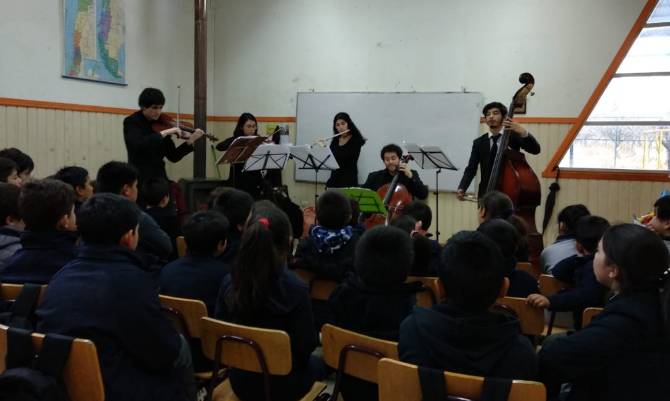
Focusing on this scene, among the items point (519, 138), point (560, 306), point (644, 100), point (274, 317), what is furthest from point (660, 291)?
point (644, 100)

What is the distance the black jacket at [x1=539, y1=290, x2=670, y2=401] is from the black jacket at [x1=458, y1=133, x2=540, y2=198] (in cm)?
303

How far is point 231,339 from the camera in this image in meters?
1.81

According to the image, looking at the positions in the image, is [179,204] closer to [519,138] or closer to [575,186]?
[519,138]

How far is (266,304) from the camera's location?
192cm

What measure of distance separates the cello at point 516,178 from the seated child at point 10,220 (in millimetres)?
2992

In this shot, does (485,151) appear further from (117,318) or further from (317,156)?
(117,318)

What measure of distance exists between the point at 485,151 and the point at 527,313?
2636mm

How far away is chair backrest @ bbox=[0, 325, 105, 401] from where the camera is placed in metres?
1.42

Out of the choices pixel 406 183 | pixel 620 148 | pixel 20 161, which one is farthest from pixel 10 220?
pixel 620 148

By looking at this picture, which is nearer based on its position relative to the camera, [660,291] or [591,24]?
[660,291]

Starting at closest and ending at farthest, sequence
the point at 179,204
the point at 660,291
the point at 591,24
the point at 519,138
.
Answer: the point at 660,291 → the point at 519,138 → the point at 179,204 → the point at 591,24

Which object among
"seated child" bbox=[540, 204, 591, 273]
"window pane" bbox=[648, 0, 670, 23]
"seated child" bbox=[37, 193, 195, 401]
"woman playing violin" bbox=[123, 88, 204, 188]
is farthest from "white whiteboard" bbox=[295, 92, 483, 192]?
"seated child" bbox=[37, 193, 195, 401]

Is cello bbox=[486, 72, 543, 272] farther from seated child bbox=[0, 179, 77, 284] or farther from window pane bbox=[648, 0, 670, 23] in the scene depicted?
seated child bbox=[0, 179, 77, 284]

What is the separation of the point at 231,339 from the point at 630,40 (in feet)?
16.1
